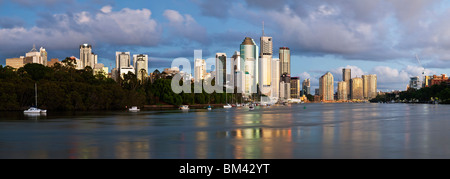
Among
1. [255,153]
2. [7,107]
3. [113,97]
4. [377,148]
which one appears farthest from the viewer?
[113,97]

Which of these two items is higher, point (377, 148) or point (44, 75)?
point (44, 75)

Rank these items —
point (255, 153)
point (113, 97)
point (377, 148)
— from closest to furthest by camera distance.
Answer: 1. point (255, 153)
2. point (377, 148)
3. point (113, 97)

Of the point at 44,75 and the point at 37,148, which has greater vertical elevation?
the point at 44,75

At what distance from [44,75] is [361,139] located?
156 m

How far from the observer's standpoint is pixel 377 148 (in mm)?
35688

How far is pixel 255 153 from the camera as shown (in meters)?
32.2
